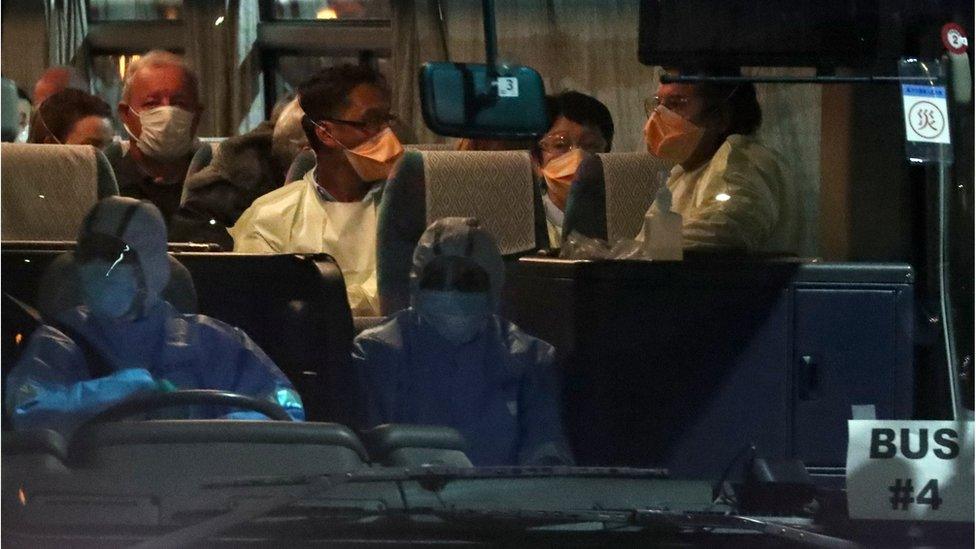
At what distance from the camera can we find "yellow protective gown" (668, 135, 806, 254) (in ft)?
10.5

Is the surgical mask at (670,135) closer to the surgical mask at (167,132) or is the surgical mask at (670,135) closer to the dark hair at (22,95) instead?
the surgical mask at (167,132)

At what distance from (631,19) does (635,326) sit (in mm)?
492

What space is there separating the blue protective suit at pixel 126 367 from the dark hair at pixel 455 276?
0.97 feet

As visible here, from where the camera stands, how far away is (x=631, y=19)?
3141mm

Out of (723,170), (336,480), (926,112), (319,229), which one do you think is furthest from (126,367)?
(926,112)

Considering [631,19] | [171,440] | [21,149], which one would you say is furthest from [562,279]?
[21,149]

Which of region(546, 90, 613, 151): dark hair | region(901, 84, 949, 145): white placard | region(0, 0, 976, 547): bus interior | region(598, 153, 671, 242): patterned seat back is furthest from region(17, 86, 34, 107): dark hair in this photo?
region(901, 84, 949, 145): white placard

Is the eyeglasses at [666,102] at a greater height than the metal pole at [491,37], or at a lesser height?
lesser

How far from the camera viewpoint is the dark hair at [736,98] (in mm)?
3158

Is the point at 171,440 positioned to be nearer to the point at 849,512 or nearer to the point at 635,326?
the point at 635,326

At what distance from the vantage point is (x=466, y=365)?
10.6 feet

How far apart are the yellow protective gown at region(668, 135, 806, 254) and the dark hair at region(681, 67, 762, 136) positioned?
0.09ft

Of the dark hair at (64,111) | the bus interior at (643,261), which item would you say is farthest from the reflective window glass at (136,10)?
the dark hair at (64,111)

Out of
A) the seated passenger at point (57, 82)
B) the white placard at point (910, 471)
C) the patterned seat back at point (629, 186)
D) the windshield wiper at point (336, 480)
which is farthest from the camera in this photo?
the patterned seat back at point (629, 186)
